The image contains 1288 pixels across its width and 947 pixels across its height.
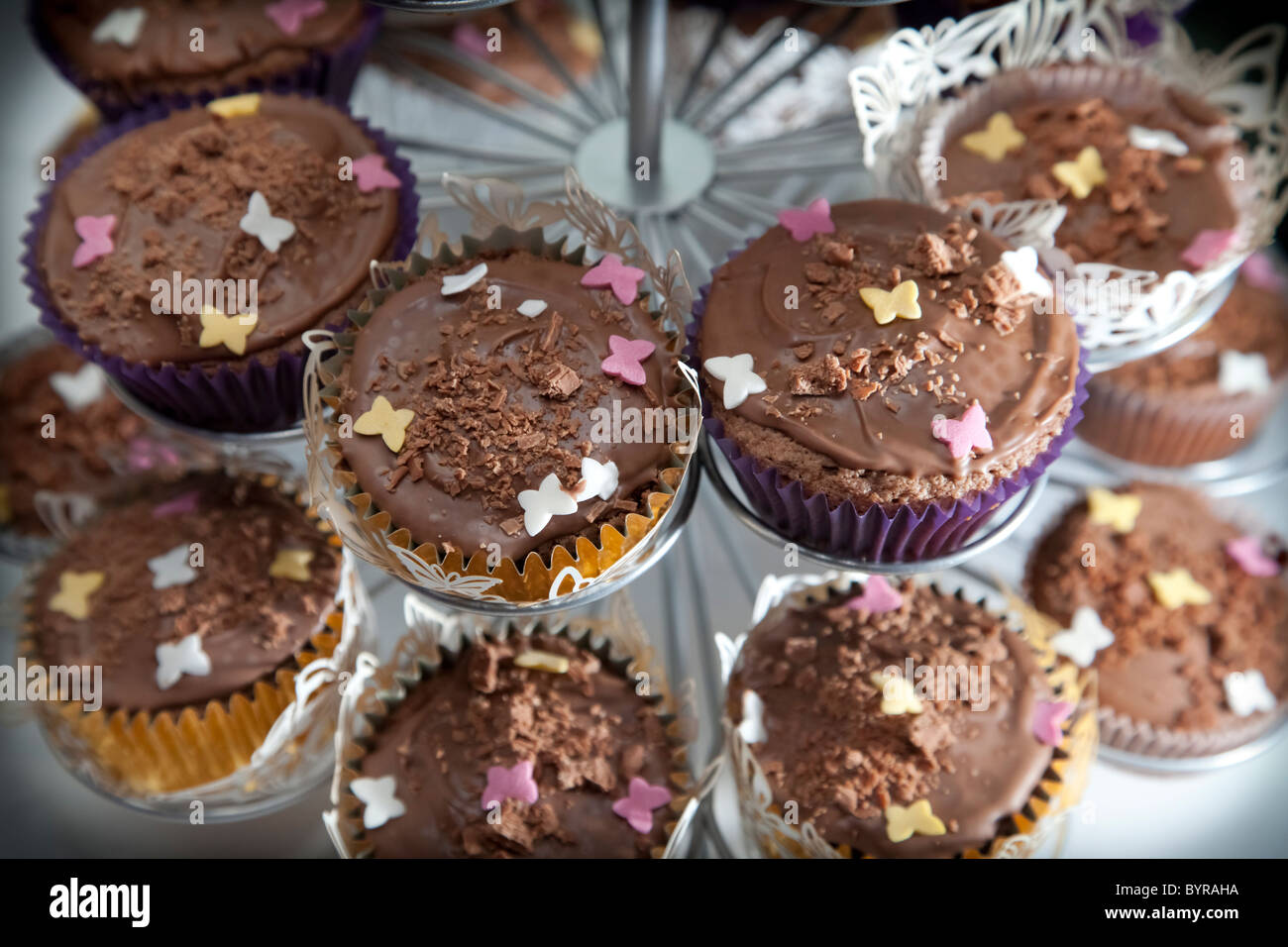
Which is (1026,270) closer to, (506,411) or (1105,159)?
(1105,159)

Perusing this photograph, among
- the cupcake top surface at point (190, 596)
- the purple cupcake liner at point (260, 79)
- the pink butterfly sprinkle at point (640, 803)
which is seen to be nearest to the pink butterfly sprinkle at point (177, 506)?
the cupcake top surface at point (190, 596)

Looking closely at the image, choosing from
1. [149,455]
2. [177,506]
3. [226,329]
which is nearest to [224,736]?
[177,506]

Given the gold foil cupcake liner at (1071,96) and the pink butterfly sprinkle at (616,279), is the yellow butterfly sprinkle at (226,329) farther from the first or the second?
the gold foil cupcake liner at (1071,96)

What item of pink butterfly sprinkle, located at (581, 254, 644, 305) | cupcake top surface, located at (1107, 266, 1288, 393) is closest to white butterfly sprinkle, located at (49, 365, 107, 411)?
pink butterfly sprinkle, located at (581, 254, 644, 305)

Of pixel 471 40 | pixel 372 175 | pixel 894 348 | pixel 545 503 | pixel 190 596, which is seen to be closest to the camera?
pixel 545 503

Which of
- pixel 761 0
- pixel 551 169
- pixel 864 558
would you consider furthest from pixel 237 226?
pixel 761 0

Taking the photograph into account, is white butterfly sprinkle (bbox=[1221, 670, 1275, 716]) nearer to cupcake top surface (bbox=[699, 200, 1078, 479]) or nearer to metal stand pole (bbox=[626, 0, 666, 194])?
cupcake top surface (bbox=[699, 200, 1078, 479])

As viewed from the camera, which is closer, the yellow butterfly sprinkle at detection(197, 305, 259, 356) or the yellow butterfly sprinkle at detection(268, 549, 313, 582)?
the yellow butterfly sprinkle at detection(197, 305, 259, 356)
